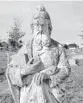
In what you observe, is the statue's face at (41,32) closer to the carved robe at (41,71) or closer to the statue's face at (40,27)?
the statue's face at (40,27)

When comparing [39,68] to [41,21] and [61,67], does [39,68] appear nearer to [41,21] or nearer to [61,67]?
[61,67]

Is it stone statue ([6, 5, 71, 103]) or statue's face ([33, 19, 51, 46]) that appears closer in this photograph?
stone statue ([6, 5, 71, 103])

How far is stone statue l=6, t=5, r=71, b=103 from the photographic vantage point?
3.89 meters

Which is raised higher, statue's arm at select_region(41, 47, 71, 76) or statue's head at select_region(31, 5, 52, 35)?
statue's head at select_region(31, 5, 52, 35)

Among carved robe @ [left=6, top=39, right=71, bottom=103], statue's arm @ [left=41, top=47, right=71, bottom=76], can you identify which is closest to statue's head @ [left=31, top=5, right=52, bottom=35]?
carved robe @ [left=6, top=39, right=71, bottom=103]

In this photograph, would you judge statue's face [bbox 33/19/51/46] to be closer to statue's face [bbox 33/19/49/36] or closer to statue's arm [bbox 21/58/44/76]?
statue's face [bbox 33/19/49/36]

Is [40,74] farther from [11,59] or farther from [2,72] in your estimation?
[2,72]

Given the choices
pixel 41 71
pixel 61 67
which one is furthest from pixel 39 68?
pixel 61 67

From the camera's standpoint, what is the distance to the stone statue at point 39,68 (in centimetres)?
389

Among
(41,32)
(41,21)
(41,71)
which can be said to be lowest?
(41,71)

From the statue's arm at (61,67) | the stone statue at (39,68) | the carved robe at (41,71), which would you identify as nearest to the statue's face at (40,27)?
the stone statue at (39,68)

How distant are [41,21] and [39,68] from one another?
645 mm

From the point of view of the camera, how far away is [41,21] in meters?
4.00

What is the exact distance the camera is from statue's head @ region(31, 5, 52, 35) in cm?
400
